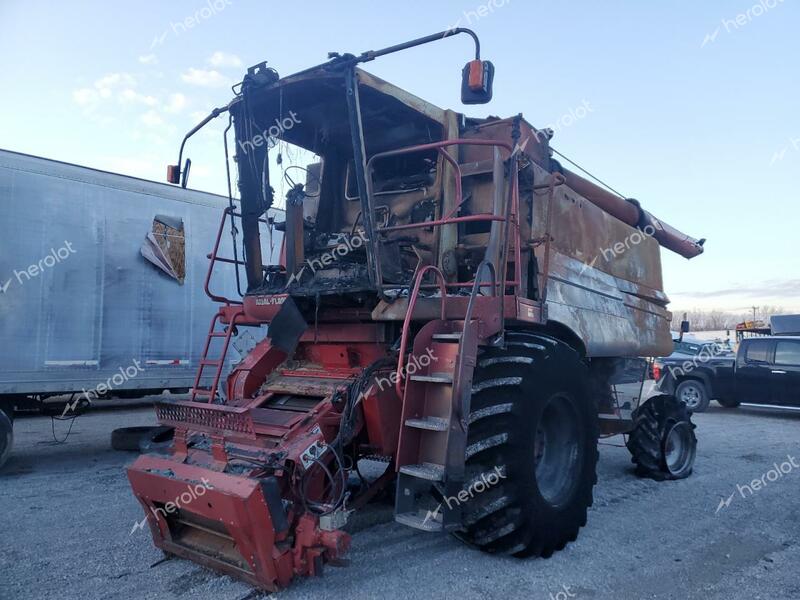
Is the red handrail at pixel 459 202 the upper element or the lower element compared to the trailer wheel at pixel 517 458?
upper

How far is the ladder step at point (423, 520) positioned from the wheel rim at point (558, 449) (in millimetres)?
1379

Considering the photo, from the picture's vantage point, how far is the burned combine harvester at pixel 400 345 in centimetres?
382

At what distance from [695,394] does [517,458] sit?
43.2ft

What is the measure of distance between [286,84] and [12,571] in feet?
13.4

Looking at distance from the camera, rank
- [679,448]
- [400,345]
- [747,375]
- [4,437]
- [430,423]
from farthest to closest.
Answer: [747,375] → [679,448] → [4,437] → [400,345] → [430,423]

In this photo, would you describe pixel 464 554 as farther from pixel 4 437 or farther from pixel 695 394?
pixel 695 394

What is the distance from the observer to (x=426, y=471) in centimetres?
374

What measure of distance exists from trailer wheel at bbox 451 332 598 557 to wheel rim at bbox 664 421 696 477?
3.05m

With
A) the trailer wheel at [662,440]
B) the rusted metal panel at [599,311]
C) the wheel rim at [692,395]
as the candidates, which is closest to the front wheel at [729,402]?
the wheel rim at [692,395]

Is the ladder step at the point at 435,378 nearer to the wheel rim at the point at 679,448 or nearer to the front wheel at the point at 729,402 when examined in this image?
the wheel rim at the point at 679,448

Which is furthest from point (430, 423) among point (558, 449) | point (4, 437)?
point (4, 437)

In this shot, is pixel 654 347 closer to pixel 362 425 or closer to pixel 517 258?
pixel 517 258

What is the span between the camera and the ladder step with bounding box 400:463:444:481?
3652 millimetres

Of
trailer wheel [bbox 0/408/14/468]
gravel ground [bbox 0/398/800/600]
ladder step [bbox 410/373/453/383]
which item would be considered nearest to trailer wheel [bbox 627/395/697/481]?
gravel ground [bbox 0/398/800/600]
